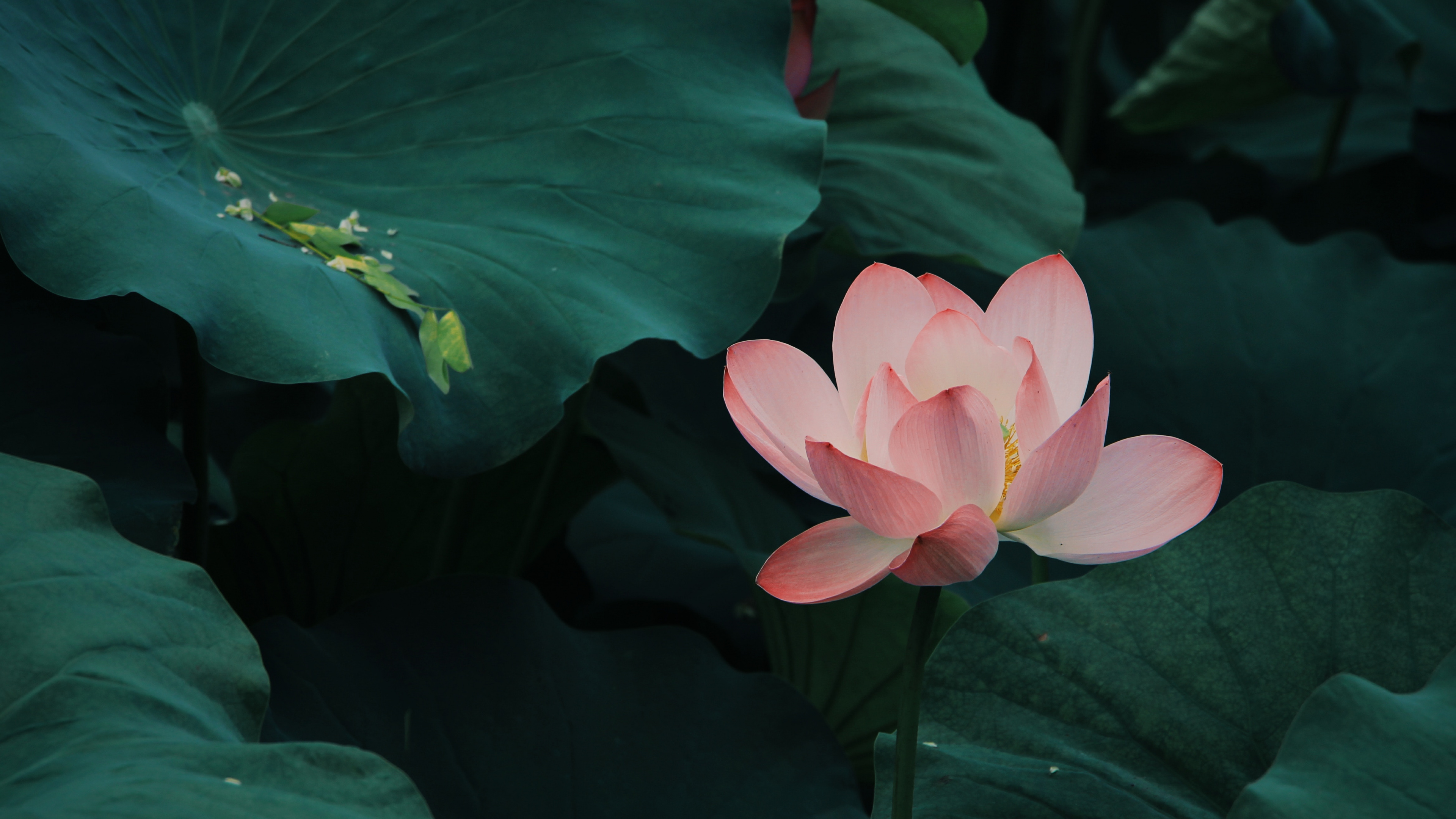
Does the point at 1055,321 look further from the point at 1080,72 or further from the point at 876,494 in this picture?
the point at 1080,72

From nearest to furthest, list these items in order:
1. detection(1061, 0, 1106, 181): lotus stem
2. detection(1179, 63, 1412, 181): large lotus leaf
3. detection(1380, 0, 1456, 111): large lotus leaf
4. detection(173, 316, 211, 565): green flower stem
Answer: detection(173, 316, 211, 565): green flower stem
detection(1380, 0, 1456, 111): large lotus leaf
detection(1061, 0, 1106, 181): lotus stem
detection(1179, 63, 1412, 181): large lotus leaf

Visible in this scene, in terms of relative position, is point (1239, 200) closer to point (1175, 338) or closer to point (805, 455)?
point (1175, 338)

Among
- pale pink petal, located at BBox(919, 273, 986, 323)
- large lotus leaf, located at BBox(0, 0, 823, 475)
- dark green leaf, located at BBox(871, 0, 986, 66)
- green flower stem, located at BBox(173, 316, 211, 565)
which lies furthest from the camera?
dark green leaf, located at BBox(871, 0, 986, 66)

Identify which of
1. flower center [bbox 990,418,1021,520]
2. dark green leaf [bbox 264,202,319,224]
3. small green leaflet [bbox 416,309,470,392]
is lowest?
flower center [bbox 990,418,1021,520]

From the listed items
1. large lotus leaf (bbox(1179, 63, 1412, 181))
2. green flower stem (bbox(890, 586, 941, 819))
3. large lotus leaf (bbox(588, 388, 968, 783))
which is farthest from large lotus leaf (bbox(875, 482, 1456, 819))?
large lotus leaf (bbox(1179, 63, 1412, 181))

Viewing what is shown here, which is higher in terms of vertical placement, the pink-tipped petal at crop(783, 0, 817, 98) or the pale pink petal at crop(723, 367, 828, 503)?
the pink-tipped petal at crop(783, 0, 817, 98)

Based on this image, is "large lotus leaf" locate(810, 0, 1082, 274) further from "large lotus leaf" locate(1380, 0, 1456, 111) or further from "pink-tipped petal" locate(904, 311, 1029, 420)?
"large lotus leaf" locate(1380, 0, 1456, 111)
